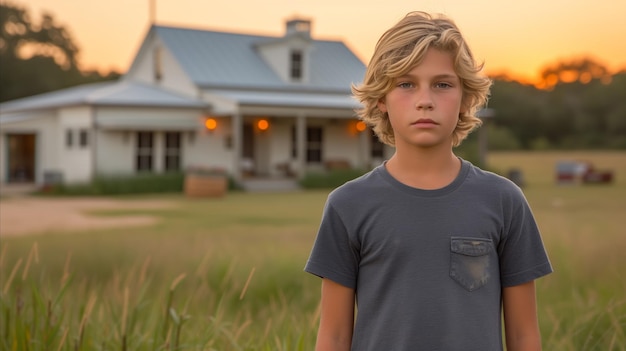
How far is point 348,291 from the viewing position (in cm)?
225

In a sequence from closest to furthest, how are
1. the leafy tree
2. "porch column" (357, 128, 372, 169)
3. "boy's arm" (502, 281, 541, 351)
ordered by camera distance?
"boy's arm" (502, 281, 541, 351)
"porch column" (357, 128, 372, 169)
the leafy tree

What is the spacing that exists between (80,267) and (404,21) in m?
5.24

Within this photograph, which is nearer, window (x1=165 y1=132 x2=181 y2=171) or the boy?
the boy

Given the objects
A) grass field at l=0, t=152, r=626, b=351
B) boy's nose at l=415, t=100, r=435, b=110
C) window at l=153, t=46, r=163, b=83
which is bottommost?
grass field at l=0, t=152, r=626, b=351

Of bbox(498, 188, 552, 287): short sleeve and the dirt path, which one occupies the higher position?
bbox(498, 188, 552, 287): short sleeve

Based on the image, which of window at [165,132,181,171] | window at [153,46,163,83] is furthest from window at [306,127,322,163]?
window at [153,46,163,83]

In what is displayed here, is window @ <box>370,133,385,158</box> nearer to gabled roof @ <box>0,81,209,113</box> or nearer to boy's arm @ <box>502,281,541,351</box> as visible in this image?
gabled roof @ <box>0,81,209,113</box>

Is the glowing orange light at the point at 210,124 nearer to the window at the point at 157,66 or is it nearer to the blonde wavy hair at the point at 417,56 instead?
the window at the point at 157,66

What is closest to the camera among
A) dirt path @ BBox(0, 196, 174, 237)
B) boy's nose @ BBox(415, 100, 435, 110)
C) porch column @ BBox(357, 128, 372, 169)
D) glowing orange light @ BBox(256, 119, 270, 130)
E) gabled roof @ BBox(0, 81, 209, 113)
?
boy's nose @ BBox(415, 100, 435, 110)

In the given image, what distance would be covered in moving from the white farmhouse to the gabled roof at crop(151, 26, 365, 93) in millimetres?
48

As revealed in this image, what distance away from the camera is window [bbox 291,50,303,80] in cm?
3238

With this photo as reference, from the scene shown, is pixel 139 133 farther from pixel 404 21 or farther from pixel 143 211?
pixel 404 21

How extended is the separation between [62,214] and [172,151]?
1052 cm

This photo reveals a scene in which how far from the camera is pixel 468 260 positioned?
214 cm
